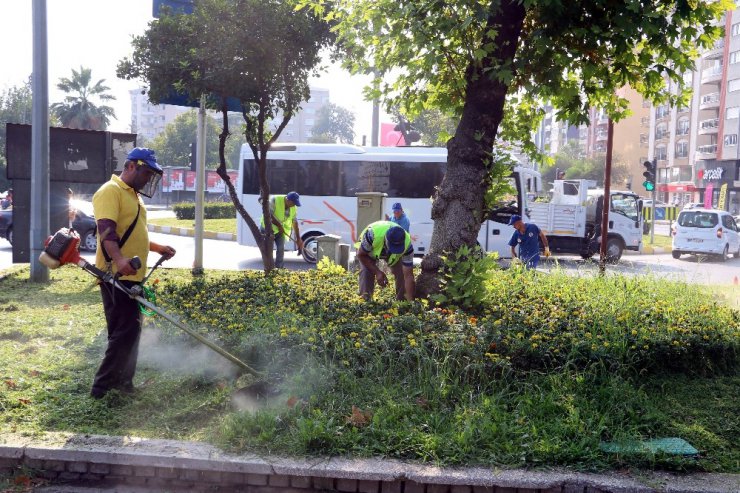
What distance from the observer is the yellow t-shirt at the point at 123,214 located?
4938 millimetres

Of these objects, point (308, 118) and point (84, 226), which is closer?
point (84, 226)

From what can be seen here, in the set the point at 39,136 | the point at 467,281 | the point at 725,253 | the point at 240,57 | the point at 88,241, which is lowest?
the point at 725,253

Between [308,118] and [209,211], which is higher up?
[308,118]

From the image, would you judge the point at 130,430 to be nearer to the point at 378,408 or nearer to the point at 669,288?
the point at 378,408

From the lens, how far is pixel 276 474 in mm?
4055

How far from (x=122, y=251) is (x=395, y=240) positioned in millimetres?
3126

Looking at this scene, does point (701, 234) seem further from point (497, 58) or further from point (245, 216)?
point (497, 58)

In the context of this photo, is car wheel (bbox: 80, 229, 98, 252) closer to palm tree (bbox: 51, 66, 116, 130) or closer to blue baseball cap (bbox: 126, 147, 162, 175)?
blue baseball cap (bbox: 126, 147, 162, 175)

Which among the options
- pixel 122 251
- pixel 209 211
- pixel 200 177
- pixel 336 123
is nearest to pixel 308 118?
pixel 336 123

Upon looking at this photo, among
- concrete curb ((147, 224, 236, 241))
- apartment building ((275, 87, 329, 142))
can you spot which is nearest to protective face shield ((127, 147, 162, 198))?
concrete curb ((147, 224, 236, 241))

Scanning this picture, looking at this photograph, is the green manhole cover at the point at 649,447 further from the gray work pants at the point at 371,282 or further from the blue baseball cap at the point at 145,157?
the blue baseball cap at the point at 145,157

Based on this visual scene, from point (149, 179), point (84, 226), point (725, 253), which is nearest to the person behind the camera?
point (149, 179)

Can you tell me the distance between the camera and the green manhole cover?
14.1 ft

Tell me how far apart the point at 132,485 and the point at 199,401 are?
2.96 feet
